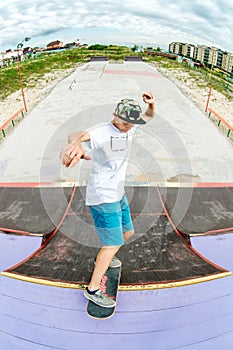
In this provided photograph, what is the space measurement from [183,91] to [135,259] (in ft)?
49.9

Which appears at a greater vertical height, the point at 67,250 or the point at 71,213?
the point at 71,213

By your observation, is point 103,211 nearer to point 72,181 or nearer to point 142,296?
point 142,296

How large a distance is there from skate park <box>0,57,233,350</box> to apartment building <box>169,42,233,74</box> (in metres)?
133

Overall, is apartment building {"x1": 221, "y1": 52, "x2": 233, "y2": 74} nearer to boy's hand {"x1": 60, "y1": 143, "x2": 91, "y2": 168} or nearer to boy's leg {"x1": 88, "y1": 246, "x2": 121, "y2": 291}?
boy's leg {"x1": 88, "y1": 246, "x2": 121, "y2": 291}

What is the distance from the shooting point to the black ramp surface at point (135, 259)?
2613 mm

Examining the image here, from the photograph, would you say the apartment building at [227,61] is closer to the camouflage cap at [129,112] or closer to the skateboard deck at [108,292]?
the camouflage cap at [129,112]

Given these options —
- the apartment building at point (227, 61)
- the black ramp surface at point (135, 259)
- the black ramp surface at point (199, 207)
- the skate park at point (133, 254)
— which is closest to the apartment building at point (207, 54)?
the apartment building at point (227, 61)

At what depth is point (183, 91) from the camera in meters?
16.2

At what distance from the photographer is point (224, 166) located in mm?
7141

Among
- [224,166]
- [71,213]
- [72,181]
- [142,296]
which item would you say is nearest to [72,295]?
[142,296]

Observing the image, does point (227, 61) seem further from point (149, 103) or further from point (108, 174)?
point (108, 174)

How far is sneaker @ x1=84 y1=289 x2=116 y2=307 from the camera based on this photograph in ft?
7.54

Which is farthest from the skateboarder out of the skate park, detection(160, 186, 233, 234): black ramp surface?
detection(160, 186, 233, 234): black ramp surface

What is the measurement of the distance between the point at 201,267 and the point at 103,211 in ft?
4.69
